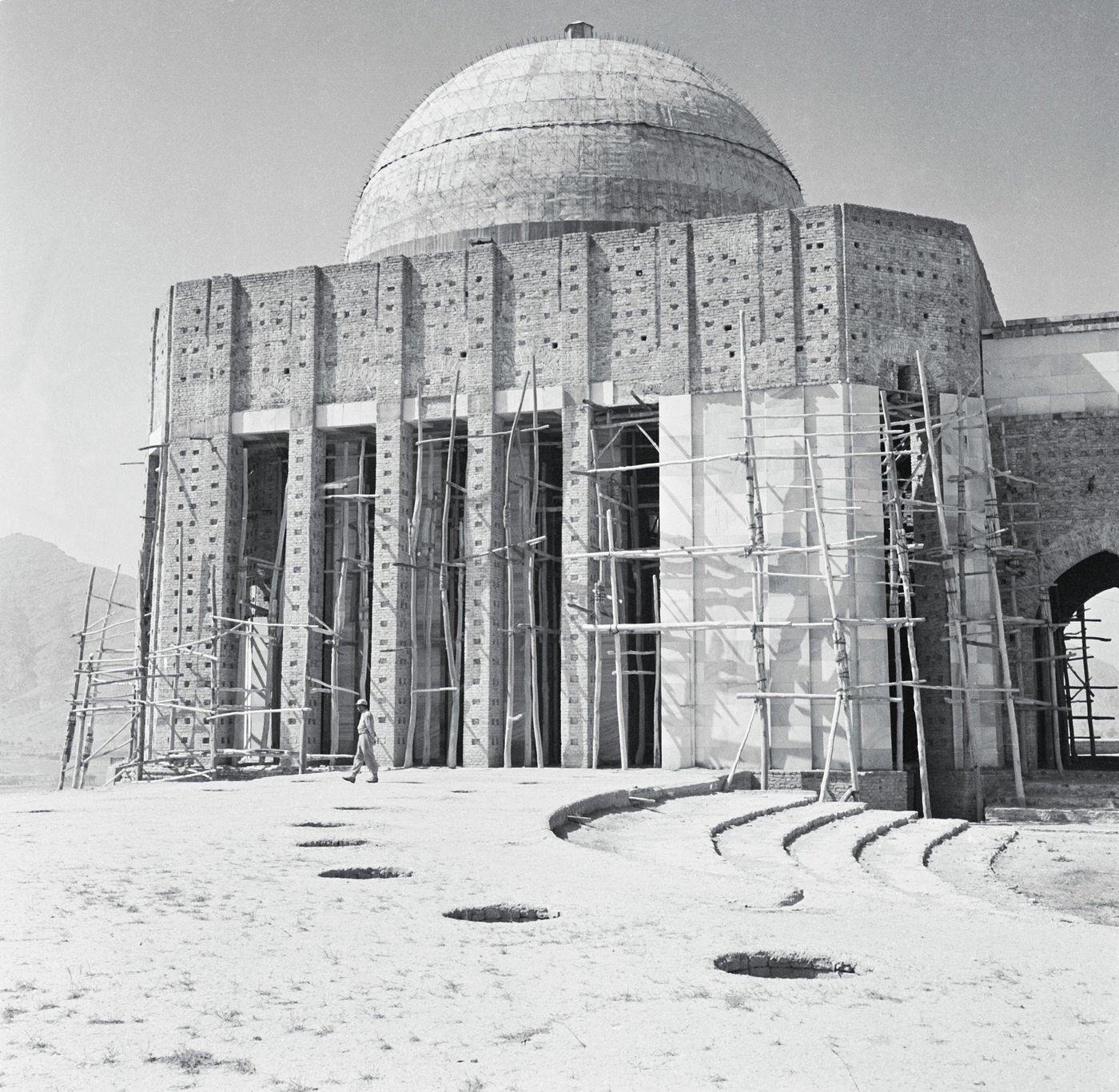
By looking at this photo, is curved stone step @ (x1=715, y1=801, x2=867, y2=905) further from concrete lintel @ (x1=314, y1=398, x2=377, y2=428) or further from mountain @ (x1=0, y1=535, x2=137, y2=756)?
mountain @ (x1=0, y1=535, x2=137, y2=756)

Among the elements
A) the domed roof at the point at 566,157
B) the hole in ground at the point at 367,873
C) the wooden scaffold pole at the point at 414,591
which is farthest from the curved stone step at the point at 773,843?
the domed roof at the point at 566,157

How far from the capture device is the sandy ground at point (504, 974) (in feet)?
14.2

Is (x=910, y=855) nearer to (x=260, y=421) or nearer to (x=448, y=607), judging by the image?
(x=448, y=607)

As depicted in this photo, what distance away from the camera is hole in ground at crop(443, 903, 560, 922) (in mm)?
6828

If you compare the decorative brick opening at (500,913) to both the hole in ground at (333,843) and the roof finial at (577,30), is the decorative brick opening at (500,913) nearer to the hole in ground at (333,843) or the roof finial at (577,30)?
the hole in ground at (333,843)

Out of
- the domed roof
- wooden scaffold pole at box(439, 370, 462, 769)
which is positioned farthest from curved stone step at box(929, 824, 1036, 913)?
the domed roof

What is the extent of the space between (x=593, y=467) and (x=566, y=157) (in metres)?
6.59

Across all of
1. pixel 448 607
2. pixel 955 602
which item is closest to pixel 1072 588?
pixel 955 602

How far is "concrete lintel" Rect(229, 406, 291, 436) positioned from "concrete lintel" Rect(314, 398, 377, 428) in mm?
610

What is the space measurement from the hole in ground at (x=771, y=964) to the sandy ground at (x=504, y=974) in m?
0.05

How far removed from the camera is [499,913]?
689cm

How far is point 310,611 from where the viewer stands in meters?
22.2

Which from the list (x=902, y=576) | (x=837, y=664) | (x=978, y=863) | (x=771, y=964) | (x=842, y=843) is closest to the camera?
(x=771, y=964)

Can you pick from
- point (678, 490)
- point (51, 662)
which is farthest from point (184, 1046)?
point (51, 662)
